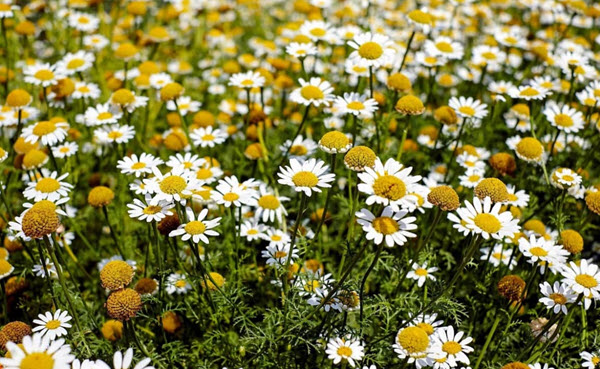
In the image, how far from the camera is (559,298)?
2697mm

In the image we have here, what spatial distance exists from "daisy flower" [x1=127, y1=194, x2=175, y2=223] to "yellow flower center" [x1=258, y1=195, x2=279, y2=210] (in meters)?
0.73

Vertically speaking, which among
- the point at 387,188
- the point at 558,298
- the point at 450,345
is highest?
the point at 387,188

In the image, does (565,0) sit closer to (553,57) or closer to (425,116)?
(553,57)

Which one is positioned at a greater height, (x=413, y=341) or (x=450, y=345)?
(x=413, y=341)

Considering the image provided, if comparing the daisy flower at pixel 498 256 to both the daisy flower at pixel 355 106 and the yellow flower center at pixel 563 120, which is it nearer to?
the yellow flower center at pixel 563 120

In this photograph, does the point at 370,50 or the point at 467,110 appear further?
the point at 467,110

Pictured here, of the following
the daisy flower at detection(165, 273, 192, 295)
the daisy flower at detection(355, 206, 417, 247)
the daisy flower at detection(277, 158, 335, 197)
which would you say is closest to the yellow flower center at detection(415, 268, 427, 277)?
the daisy flower at detection(355, 206, 417, 247)

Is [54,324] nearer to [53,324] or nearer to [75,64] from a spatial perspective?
[53,324]

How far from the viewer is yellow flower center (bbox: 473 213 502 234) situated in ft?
7.56

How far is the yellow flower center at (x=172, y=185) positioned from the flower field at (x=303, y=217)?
0.06 feet

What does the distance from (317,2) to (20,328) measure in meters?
Result: 3.89

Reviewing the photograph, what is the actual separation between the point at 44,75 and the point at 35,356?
285 cm

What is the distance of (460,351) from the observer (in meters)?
2.57

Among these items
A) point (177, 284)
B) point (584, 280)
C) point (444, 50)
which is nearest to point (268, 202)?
point (177, 284)
